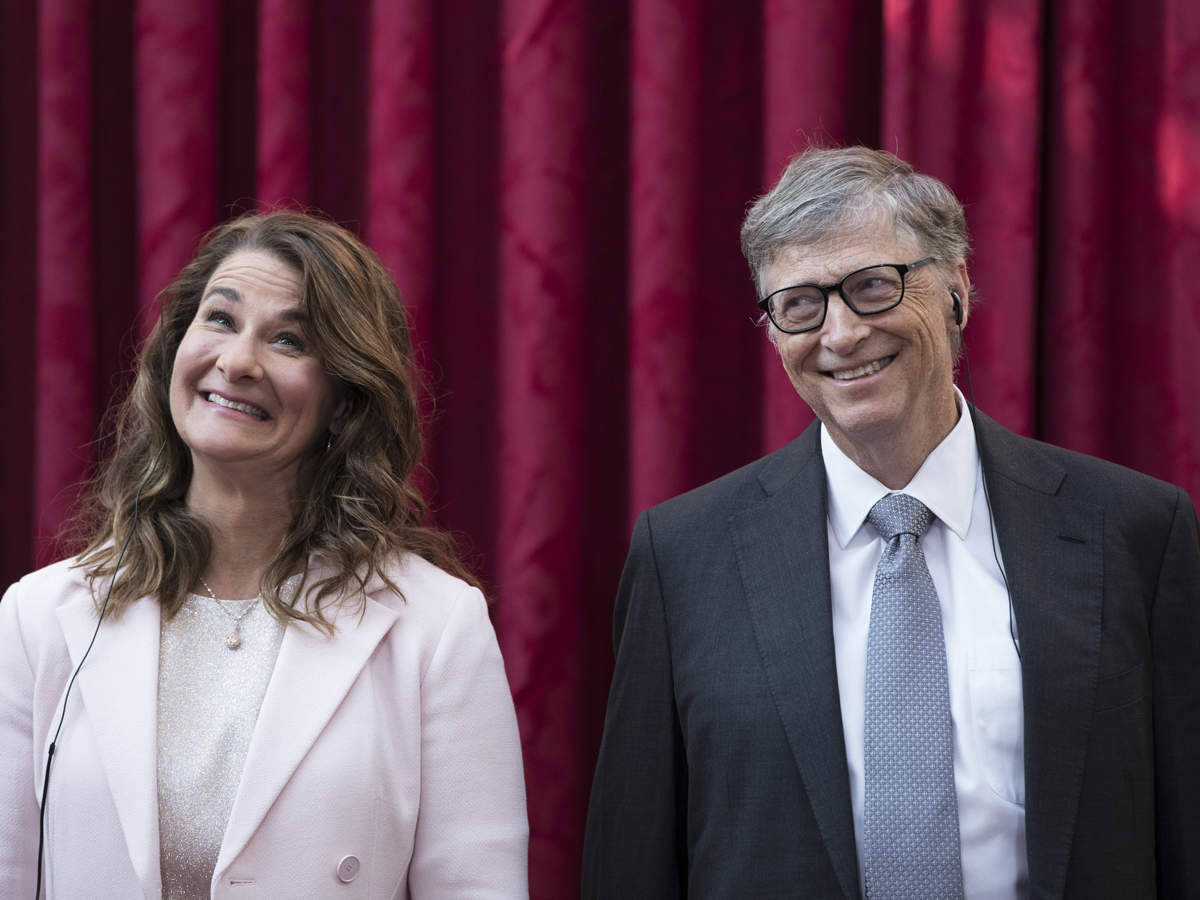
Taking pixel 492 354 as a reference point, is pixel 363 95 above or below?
above

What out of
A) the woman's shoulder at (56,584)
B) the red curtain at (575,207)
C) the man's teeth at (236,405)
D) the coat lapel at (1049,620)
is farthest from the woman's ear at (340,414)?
the coat lapel at (1049,620)

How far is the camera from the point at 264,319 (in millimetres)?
1715

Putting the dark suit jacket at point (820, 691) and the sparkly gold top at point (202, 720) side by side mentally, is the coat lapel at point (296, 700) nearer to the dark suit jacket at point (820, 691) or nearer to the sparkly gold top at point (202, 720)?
the sparkly gold top at point (202, 720)

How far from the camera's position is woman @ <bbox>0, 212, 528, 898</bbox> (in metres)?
1.55

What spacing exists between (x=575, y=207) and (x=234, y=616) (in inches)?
38.3

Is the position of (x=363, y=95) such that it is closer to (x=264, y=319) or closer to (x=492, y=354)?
(x=492, y=354)

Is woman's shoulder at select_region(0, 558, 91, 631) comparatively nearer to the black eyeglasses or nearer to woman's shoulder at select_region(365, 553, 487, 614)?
woman's shoulder at select_region(365, 553, 487, 614)

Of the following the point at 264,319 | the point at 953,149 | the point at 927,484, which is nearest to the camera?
the point at 927,484

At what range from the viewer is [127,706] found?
1584 millimetres

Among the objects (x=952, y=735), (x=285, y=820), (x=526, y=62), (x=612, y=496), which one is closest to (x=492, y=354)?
(x=612, y=496)

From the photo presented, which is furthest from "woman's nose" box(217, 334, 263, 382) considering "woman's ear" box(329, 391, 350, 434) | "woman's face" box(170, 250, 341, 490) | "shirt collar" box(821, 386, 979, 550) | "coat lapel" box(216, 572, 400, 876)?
"shirt collar" box(821, 386, 979, 550)

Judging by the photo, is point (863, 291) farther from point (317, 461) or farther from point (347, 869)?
point (347, 869)

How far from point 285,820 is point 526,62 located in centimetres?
135

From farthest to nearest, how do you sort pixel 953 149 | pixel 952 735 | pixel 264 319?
pixel 953 149 → pixel 264 319 → pixel 952 735
